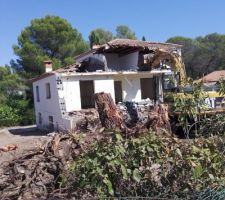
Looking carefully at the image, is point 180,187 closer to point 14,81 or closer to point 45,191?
point 45,191

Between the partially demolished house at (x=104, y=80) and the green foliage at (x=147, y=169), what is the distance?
1709cm

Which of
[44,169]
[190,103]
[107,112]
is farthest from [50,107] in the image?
[44,169]

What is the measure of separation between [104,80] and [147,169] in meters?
Answer: 19.7

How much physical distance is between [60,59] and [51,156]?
109ft

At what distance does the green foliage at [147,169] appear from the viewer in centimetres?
446

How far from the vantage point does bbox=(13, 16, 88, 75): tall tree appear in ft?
122

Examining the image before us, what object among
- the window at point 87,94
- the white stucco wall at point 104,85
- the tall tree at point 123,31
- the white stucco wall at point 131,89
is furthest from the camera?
the tall tree at point 123,31

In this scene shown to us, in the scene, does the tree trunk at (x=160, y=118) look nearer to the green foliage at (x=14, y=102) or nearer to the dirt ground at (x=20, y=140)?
the dirt ground at (x=20, y=140)

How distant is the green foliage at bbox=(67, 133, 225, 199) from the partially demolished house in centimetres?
1709

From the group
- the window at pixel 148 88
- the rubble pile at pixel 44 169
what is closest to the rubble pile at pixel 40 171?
the rubble pile at pixel 44 169

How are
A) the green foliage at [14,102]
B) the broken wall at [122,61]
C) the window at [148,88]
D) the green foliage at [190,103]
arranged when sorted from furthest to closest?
the green foliage at [14,102] < the window at [148,88] < the broken wall at [122,61] < the green foliage at [190,103]

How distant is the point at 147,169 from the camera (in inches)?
188

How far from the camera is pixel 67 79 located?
76.2 feet

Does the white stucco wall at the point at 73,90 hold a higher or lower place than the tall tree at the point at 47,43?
lower
